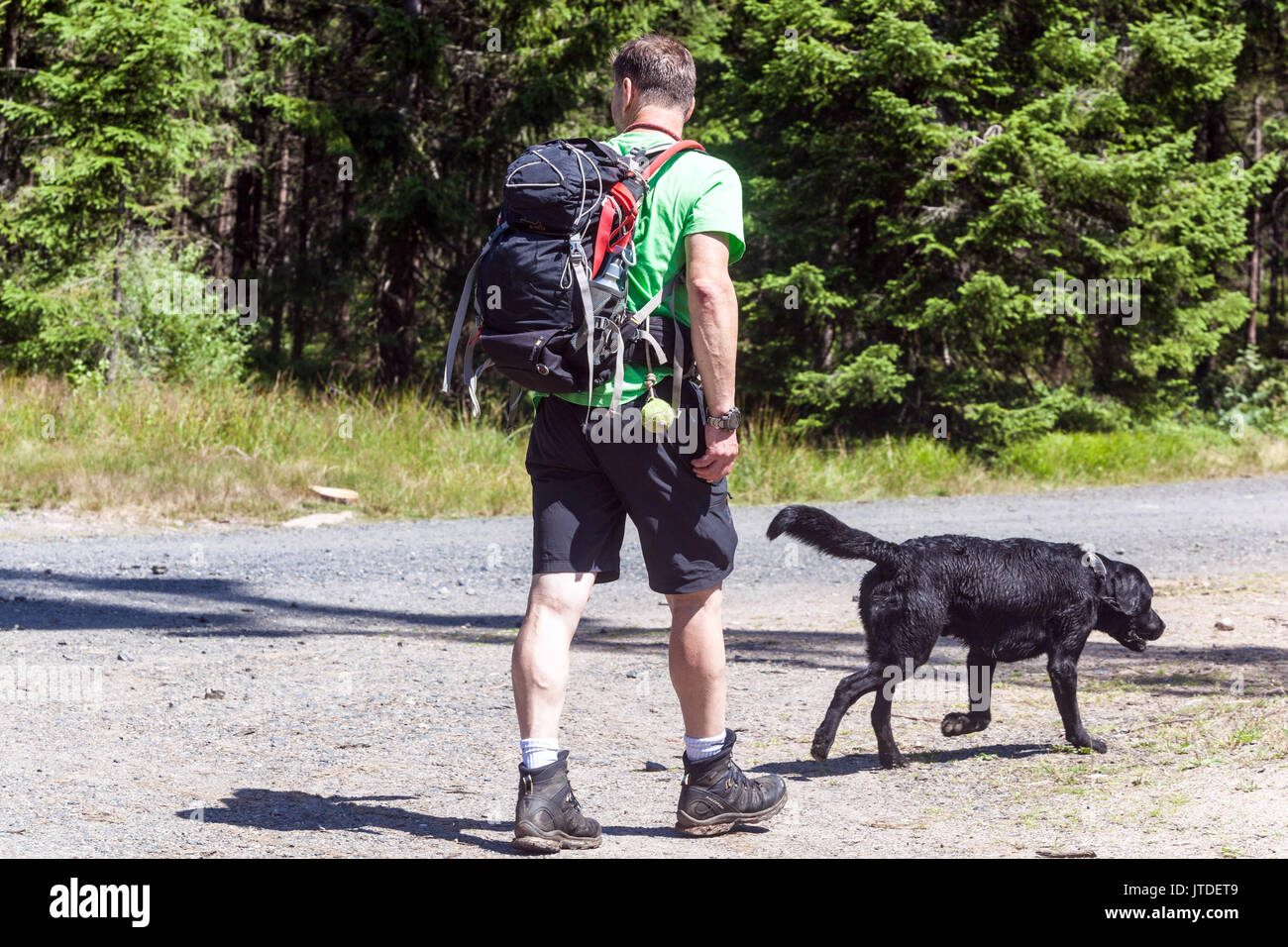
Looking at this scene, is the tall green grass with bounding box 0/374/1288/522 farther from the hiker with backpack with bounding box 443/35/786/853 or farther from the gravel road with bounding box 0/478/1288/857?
the hiker with backpack with bounding box 443/35/786/853

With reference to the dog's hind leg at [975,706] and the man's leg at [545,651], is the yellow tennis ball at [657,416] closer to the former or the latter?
the man's leg at [545,651]

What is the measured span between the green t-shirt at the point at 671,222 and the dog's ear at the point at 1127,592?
7.04 feet

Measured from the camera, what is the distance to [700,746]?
367cm

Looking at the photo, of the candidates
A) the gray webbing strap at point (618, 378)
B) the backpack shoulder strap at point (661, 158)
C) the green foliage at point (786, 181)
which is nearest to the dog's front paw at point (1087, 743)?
the gray webbing strap at point (618, 378)

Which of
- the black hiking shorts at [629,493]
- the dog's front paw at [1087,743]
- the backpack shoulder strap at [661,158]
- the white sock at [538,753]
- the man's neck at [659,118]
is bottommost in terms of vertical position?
the dog's front paw at [1087,743]

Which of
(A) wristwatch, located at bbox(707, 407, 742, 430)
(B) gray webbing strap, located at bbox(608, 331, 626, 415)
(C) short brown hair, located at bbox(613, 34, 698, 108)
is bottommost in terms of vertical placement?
(A) wristwatch, located at bbox(707, 407, 742, 430)

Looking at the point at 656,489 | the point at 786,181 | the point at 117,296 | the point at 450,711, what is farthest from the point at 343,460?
the point at 656,489

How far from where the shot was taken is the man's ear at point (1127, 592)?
475 cm

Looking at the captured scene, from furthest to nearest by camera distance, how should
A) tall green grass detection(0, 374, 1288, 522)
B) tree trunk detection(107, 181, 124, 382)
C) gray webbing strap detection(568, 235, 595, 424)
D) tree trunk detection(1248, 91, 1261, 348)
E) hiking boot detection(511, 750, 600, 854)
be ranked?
→ tree trunk detection(1248, 91, 1261, 348), tree trunk detection(107, 181, 124, 382), tall green grass detection(0, 374, 1288, 522), hiking boot detection(511, 750, 600, 854), gray webbing strap detection(568, 235, 595, 424)

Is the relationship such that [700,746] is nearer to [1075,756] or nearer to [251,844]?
[251,844]

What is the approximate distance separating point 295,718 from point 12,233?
1473 cm

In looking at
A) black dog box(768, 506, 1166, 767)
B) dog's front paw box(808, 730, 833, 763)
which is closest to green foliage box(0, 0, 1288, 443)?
black dog box(768, 506, 1166, 767)

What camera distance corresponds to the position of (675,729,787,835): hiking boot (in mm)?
3643

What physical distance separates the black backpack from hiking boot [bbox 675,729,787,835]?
1.08 metres
